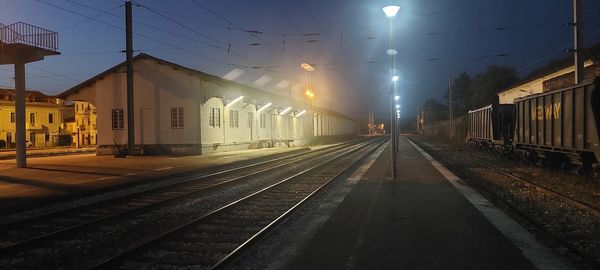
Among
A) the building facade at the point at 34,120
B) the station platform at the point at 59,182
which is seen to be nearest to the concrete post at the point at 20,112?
the station platform at the point at 59,182

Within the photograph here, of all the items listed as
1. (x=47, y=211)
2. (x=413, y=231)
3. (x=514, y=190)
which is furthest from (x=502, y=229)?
(x=47, y=211)

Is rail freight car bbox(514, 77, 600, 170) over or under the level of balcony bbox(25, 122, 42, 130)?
under

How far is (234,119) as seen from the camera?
3916 cm

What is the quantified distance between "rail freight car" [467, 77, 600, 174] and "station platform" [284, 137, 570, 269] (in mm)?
5193

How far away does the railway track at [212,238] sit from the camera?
21.6ft

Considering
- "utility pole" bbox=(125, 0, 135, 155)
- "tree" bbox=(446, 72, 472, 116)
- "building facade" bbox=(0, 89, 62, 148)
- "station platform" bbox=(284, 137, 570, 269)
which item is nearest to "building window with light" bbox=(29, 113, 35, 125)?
"building facade" bbox=(0, 89, 62, 148)

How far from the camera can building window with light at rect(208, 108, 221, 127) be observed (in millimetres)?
34031

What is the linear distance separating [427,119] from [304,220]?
464 feet

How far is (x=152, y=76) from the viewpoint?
32.9 meters

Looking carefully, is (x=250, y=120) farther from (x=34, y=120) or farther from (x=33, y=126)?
(x=34, y=120)

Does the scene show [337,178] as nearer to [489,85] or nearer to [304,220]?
[304,220]

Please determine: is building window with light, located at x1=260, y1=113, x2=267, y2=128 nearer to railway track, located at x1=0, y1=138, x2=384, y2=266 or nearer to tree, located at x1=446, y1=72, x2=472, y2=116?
railway track, located at x1=0, y1=138, x2=384, y2=266

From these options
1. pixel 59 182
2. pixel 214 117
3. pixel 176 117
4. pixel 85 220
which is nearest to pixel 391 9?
pixel 85 220

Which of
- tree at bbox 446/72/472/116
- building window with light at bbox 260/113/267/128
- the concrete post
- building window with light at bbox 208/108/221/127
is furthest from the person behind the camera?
tree at bbox 446/72/472/116
